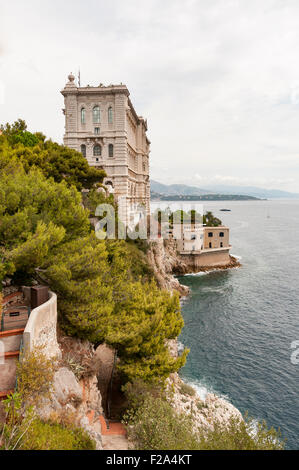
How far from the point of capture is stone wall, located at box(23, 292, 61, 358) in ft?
34.3

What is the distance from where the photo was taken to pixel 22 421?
865cm

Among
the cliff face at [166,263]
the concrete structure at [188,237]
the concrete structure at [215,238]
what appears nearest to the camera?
the cliff face at [166,263]

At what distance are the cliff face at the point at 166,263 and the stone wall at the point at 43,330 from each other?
2607cm

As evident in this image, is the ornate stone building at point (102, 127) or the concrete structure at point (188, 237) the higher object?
the ornate stone building at point (102, 127)

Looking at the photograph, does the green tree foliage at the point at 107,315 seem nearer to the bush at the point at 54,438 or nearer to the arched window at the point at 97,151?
the bush at the point at 54,438

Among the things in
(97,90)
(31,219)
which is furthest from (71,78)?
(31,219)

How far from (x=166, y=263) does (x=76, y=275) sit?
39.0 metres

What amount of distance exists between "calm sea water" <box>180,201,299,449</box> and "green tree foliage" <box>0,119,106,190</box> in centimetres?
2045

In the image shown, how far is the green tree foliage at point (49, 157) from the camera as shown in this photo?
25.2 m

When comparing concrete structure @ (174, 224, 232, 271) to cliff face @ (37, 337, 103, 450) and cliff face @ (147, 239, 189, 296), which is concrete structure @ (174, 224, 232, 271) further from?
cliff face @ (37, 337, 103, 450)

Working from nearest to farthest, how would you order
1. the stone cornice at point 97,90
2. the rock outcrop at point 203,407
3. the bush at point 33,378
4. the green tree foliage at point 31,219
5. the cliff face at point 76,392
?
the bush at point 33,378, the cliff face at point 76,392, the green tree foliage at point 31,219, the rock outcrop at point 203,407, the stone cornice at point 97,90

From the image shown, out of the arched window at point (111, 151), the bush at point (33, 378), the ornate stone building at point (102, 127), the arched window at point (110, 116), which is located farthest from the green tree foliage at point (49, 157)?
the bush at point (33, 378)

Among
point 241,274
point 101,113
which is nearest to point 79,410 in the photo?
point 101,113

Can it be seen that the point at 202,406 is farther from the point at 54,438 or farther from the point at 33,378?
the point at 33,378
